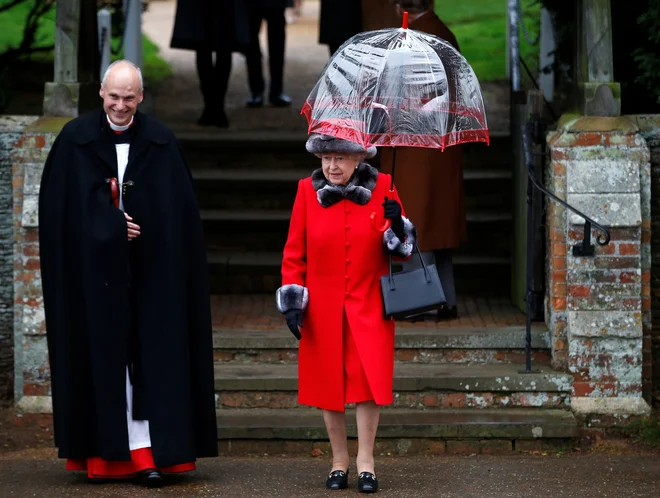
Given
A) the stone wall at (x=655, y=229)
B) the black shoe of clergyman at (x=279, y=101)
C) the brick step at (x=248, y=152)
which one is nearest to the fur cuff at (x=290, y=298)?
the stone wall at (x=655, y=229)

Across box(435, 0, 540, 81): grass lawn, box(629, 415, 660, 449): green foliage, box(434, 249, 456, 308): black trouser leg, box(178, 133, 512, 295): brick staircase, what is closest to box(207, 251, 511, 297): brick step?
box(178, 133, 512, 295): brick staircase

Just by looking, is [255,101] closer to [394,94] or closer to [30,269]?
[30,269]

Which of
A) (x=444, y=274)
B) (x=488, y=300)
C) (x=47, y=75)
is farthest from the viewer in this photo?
(x=47, y=75)

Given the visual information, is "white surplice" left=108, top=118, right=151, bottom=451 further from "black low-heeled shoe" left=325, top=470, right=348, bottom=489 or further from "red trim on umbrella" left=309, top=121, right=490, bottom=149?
"red trim on umbrella" left=309, top=121, right=490, bottom=149

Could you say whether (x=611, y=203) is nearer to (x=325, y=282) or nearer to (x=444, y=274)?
(x=444, y=274)

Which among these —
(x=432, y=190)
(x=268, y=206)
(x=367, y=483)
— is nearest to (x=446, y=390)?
(x=432, y=190)

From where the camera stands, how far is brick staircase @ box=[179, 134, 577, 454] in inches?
303

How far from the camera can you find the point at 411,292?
248 inches

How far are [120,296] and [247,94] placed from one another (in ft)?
23.2

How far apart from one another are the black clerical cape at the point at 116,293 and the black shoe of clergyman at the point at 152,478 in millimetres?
69

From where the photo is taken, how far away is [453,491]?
6.61 meters

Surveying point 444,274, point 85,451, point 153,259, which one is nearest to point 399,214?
point 153,259

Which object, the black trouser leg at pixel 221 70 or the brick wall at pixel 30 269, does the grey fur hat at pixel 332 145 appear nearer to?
the brick wall at pixel 30 269

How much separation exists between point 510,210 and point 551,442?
8.79 ft
